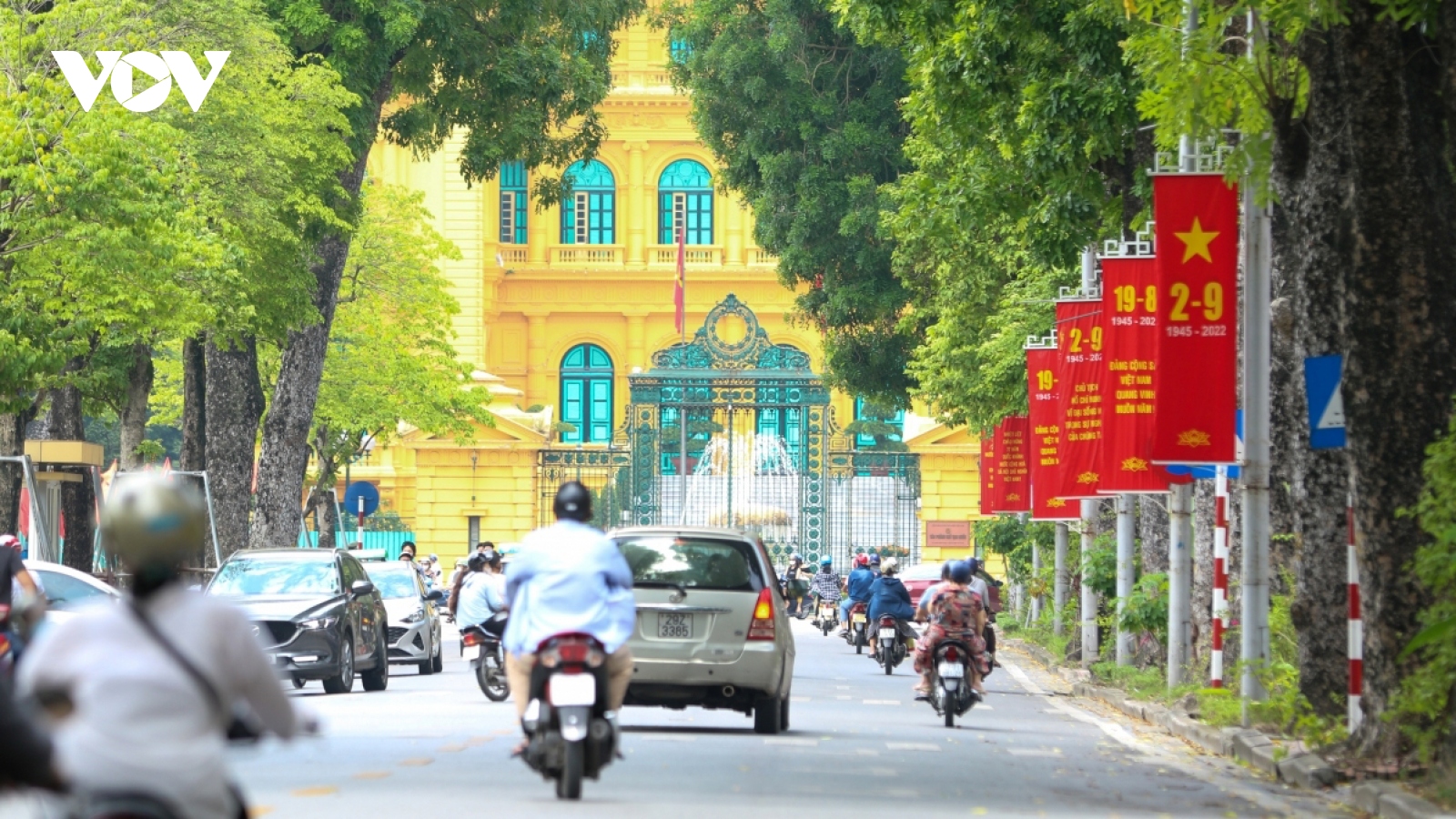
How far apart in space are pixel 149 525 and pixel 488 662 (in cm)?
1746

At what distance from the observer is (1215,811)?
12.4 metres

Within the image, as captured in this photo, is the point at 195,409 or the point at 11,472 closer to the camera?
the point at 11,472

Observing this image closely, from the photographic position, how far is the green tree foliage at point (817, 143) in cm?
4459

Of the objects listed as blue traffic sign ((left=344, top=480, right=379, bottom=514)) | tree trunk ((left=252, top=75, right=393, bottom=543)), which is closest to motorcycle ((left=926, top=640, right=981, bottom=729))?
tree trunk ((left=252, top=75, right=393, bottom=543))

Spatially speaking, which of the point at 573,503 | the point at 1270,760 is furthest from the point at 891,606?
the point at 573,503

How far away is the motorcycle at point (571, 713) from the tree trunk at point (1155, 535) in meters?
14.4

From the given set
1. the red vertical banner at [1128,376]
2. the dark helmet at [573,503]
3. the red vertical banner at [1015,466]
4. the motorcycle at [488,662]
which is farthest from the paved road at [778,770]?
the red vertical banner at [1015,466]

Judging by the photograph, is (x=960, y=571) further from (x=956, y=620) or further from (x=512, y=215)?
(x=512, y=215)

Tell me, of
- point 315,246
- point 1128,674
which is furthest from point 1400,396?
point 315,246

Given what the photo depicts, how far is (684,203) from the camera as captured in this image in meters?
81.8

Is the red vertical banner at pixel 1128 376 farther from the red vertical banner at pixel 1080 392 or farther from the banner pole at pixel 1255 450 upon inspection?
the banner pole at pixel 1255 450

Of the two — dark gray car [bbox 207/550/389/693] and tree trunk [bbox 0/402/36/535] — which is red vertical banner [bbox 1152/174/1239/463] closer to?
dark gray car [bbox 207/550/389/693]

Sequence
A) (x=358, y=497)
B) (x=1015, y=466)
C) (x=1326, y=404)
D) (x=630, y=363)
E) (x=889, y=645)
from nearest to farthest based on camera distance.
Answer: (x=1326, y=404)
(x=889, y=645)
(x=1015, y=466)
(x=358, y=497)
(x=630, y=363)

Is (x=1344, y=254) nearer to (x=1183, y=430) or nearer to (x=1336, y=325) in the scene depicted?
(x=1336, y=325)
